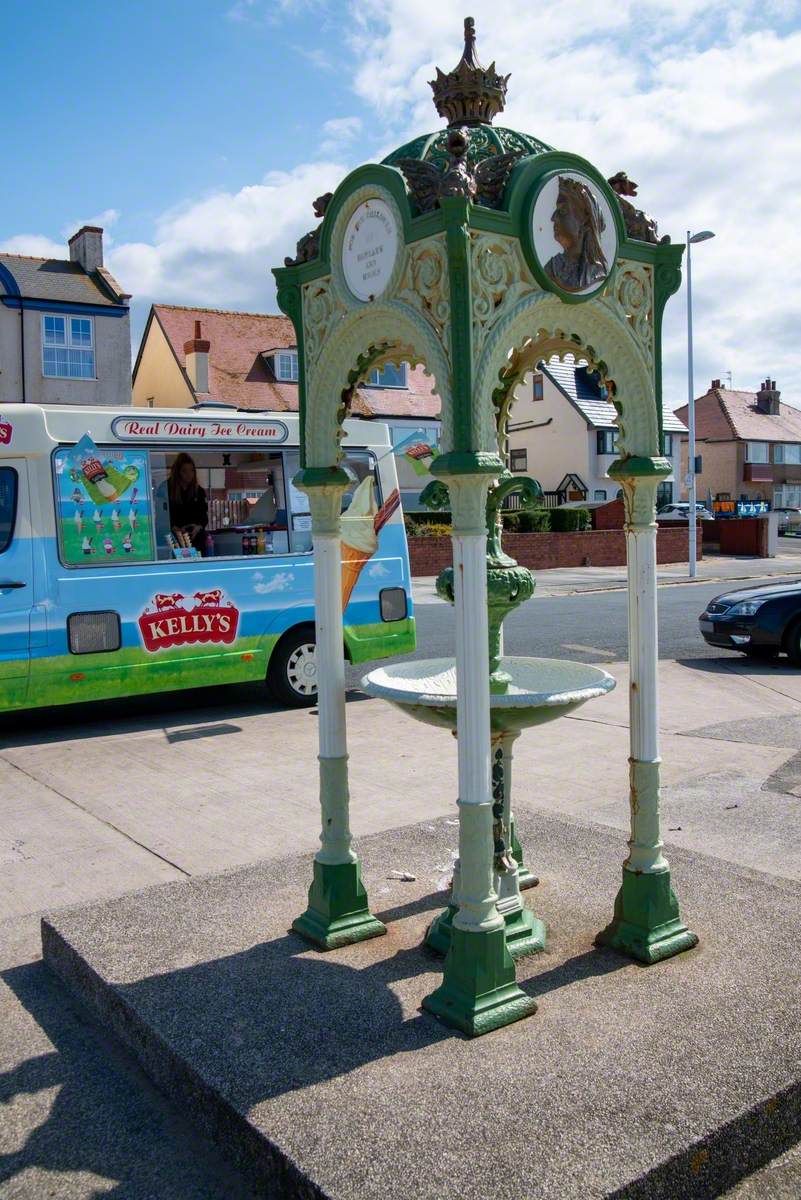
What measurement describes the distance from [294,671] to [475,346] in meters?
7.21

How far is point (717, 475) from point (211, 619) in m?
61.7

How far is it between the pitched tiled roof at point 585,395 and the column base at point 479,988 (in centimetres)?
4462

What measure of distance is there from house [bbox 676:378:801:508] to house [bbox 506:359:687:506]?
1563 centimetres

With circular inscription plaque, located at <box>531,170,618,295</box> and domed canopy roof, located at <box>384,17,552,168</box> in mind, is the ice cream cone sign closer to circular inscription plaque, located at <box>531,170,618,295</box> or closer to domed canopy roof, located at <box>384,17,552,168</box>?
domed canopy roof, located at <box>384,17,552,168</box>

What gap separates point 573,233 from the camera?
151 inches


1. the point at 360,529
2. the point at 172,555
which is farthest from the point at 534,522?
the point at 172,555

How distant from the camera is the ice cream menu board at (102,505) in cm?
927

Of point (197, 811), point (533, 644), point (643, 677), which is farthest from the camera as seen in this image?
point (533, 644)

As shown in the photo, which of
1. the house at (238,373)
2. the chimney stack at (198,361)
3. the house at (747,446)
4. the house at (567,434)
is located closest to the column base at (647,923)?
the house at (238,373)

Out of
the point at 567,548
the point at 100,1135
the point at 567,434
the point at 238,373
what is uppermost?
the point at 238,373

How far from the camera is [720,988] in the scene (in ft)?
12.5

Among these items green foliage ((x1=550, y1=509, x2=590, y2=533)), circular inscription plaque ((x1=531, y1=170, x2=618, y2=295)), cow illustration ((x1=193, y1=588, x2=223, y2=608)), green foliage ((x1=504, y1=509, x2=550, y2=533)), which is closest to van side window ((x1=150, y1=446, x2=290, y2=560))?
cow illustration ((x1=193, y1=588, x2=223, y2=608))

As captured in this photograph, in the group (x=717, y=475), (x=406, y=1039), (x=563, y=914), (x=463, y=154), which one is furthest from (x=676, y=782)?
(x=717, y=475)

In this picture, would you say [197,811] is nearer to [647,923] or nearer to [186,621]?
[186,621]
